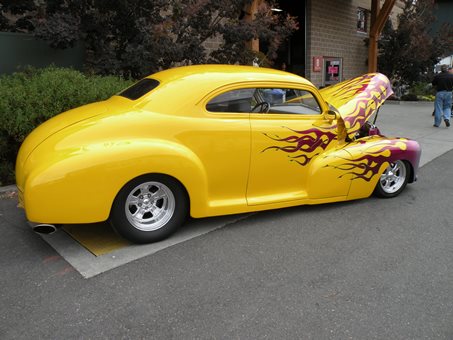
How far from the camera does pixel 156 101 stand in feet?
13.1

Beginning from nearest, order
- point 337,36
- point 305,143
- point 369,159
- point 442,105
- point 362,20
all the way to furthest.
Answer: point 305,143
point 369,159
point 442,105
point 337,36
point 362,20

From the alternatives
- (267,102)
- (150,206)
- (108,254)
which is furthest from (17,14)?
(108,254)

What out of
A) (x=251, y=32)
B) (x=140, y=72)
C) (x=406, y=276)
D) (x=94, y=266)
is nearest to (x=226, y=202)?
(x=94, y=266)

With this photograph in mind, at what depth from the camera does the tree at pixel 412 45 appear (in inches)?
670

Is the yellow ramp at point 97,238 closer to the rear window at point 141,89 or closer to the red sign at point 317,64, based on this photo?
the rear window at point 141,89

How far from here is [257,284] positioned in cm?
323

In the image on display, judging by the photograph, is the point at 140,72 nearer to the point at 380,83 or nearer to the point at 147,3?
the point at 147,3

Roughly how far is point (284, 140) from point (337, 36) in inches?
587

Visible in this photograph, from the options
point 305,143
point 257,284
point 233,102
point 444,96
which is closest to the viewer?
point 257,284

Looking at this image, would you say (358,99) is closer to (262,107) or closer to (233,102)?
(262,107)

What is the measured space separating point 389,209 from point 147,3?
5060 millimetres

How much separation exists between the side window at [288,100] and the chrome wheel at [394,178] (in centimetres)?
127

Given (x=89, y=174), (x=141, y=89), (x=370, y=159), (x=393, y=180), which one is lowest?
(x=393, y=180)

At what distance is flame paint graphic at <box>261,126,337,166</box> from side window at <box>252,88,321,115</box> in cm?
25
